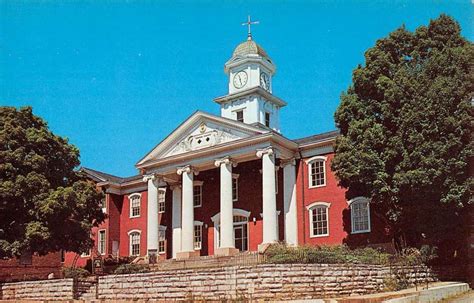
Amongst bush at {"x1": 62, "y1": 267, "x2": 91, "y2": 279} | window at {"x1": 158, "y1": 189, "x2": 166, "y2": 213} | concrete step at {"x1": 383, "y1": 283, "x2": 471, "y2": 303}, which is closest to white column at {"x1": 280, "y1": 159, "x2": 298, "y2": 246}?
window at {"x1": 158, "y1": 189, "x2": 166, "y2": 213}

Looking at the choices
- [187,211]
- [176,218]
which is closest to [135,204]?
[176,218]

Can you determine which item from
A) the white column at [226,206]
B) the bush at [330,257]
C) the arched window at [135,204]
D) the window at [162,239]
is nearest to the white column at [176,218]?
the window at [162,239]

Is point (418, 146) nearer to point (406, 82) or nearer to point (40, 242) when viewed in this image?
point (406, 82)

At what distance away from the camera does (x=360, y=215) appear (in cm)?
A: 3378

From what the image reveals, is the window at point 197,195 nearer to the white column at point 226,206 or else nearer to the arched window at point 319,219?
the white column at point 226,206

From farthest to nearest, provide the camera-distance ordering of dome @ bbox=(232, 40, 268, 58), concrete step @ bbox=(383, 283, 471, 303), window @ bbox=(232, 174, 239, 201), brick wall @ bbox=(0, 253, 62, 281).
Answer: dome @ bbox=(232, 40, 268, 58)
window @ bbox=(232, 174, 239, 201)
brick wall @ bbox=(0, 253, 62, 281)
concrete step @ bbox=(383, 283, 471, 303)

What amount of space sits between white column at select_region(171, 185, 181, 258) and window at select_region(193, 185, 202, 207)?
1088 mm

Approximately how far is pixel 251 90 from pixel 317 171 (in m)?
10.0

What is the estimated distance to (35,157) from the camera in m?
31.2

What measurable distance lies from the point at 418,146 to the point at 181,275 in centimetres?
1170

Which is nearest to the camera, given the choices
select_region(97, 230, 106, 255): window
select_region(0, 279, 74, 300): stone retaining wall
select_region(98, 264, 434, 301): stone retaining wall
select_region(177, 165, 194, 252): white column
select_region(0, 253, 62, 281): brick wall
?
select_region(98, 264, 434, 301): stone retaining wall

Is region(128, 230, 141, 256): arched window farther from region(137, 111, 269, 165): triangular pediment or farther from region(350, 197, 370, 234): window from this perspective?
region(350, 197, 370, 234): window

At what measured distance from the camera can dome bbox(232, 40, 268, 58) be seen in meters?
45.6

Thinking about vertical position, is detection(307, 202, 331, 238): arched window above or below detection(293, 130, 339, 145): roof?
below
